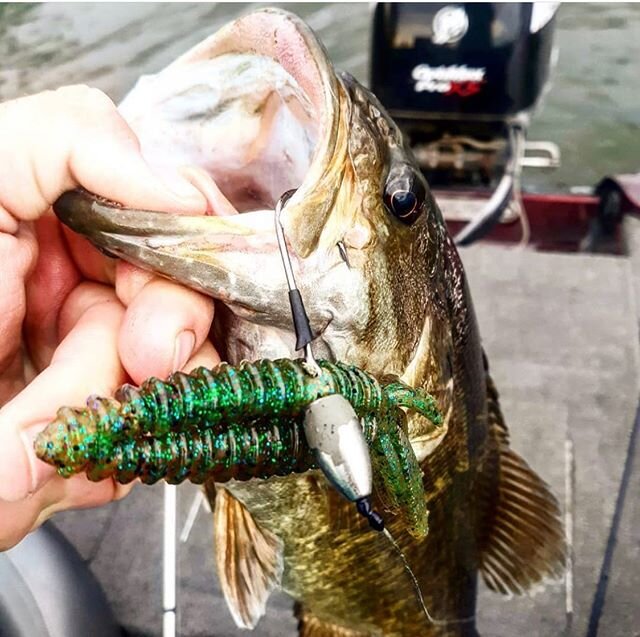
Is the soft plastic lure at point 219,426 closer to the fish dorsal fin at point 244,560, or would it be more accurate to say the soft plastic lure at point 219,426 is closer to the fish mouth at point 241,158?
the fish mouth at point 241,158

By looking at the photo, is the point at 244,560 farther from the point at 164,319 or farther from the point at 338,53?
the point at 338,53

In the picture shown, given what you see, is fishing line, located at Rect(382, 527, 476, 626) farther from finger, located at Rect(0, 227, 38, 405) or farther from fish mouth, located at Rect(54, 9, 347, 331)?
finger, located at Rect(0, 227, 38, 405)

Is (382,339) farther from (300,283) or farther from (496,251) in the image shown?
(496,251)

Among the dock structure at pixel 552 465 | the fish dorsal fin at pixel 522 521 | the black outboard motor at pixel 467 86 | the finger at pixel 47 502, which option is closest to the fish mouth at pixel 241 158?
the finger at pixel 47 502

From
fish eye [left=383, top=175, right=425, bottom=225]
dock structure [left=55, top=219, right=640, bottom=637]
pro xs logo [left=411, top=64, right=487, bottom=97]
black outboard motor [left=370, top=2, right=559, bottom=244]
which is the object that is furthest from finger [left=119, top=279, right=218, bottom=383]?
pro xs logo [left=411, top=64, right=487, bottom=97]

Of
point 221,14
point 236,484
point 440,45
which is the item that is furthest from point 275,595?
point 221,14

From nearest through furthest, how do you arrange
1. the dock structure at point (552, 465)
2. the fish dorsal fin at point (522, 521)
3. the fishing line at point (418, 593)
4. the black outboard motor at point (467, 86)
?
the fishing line at point (418, 593) < the fish dorsal fin at point (522, 521) < the dock structure at point (552, 465) < the black outboard motor at point (467, 86)
